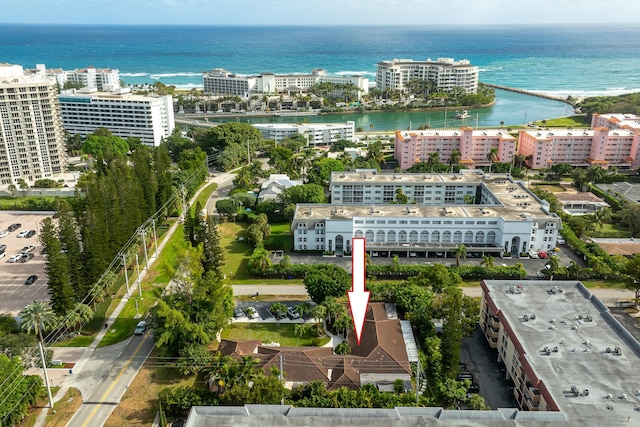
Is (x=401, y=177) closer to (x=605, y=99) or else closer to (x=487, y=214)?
(x=487, y=214)

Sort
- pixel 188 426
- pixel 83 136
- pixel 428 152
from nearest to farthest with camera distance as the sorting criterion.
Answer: pixel 188 426
pixel 428 152
pixel 83 136

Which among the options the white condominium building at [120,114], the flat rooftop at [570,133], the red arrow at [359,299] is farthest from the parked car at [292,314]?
the white condominium building at [120,114]

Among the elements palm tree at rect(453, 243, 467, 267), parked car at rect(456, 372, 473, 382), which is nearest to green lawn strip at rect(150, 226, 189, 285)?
parked car at rect(456, 372, 473, 382)

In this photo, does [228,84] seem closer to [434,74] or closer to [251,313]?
[434,74]

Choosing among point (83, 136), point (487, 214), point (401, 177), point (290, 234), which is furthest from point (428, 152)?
point (83, 136)

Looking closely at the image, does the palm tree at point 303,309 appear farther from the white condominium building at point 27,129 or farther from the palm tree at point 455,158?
the white condominium building at point 27,129

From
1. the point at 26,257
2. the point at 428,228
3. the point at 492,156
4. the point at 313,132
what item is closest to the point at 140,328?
the point at 26,257
